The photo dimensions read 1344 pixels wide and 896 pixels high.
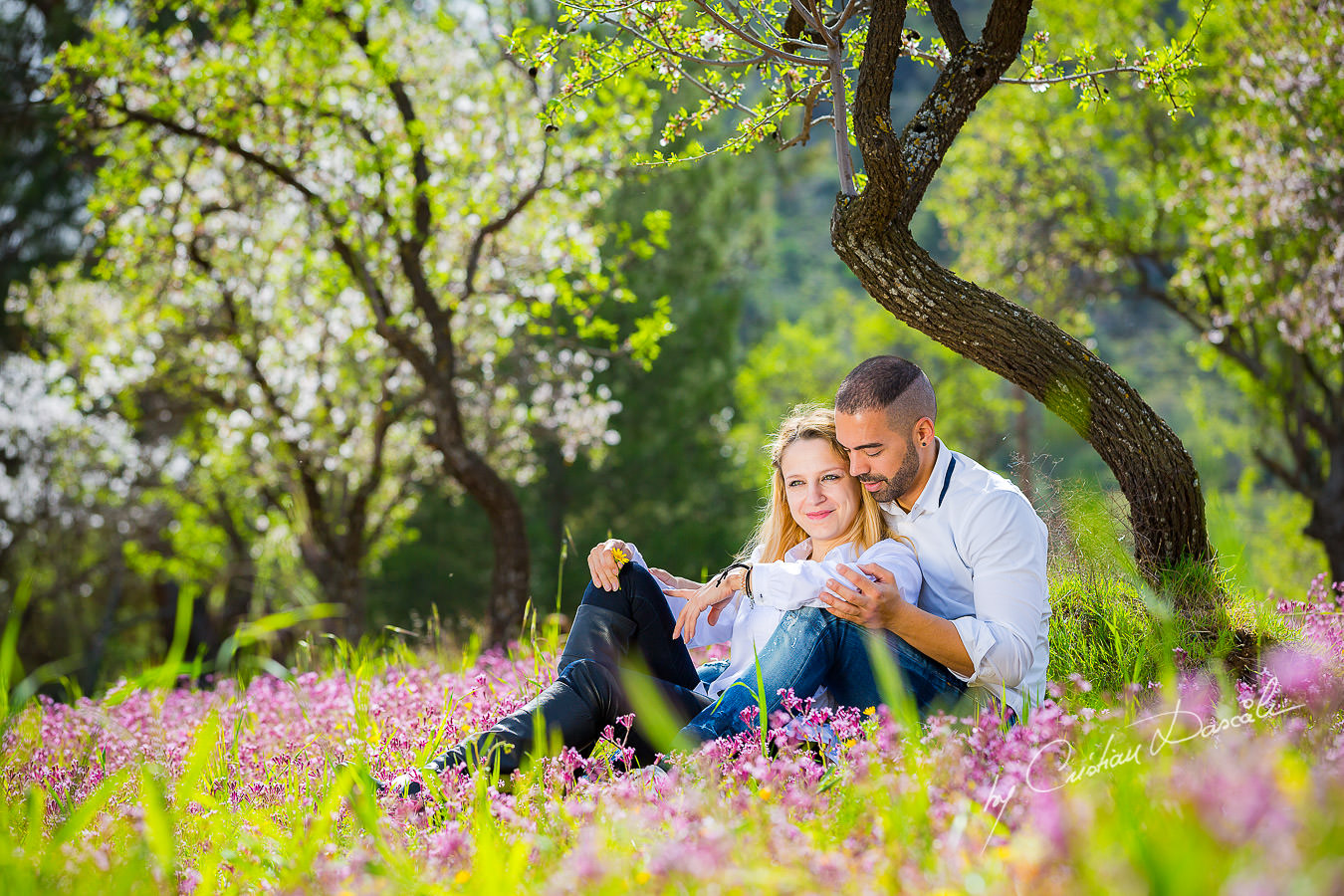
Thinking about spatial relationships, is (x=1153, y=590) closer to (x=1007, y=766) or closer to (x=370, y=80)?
(x=1007, y=766)

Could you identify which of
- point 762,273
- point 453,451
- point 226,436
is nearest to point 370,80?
point 453,451

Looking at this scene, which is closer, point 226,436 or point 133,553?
point 226,436

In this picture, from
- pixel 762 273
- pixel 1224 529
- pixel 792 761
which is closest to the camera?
pixel 792 761

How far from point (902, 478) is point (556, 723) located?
5.16 feet

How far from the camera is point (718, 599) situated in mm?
3785

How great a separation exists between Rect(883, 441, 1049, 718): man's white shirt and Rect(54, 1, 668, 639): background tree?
5122 mm

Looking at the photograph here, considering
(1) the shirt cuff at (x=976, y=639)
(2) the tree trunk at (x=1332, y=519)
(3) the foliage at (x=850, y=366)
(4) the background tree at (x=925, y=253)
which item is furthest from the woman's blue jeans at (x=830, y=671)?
(3) the foliage at (x=850, y=366)

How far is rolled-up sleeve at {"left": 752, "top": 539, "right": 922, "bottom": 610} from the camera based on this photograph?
3334mm

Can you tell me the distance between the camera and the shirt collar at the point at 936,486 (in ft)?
12.1

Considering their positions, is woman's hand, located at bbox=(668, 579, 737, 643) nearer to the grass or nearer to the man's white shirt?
the grass

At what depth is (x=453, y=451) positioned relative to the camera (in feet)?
32.0

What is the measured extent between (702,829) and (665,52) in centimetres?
411

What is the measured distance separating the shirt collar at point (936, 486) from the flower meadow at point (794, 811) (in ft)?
2.99

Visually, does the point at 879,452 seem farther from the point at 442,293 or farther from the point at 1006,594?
the point at 442,293
